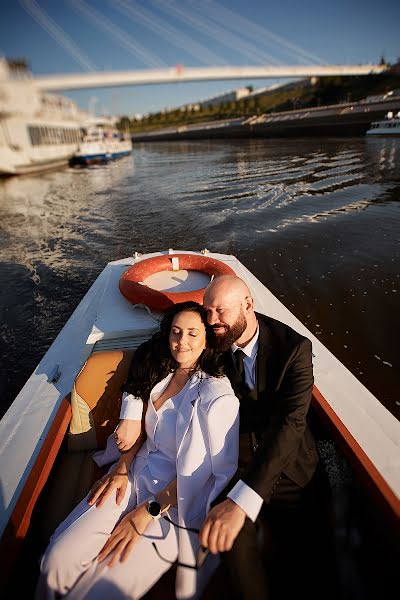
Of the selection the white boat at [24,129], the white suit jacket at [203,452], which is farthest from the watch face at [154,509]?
the white boat at [24,129]

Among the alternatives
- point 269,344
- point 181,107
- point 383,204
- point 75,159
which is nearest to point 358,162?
point 383,204

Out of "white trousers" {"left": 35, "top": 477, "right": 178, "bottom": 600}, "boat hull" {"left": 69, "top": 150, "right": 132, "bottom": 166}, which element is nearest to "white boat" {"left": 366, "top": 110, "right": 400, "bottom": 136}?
"boat hull" {"left": 69, "top": 150, "right": 132, "bottom": 166}

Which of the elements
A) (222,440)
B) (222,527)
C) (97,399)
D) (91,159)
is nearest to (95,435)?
(97,399)

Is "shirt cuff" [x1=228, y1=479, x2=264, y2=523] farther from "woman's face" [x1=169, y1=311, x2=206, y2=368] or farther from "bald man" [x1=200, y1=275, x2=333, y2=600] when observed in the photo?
A: "woman's face" [x1=169, y1=311, x2=206, y2=368]

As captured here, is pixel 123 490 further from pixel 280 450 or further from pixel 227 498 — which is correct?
pixel 280 450

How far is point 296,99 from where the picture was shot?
217 ft

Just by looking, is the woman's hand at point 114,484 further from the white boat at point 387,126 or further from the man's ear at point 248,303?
the white boat at point 387,126

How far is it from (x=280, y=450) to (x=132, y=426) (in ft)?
3.13

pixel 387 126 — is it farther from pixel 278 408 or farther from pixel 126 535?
pixel 126 535

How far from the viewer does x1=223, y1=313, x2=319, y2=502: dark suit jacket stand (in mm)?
1752

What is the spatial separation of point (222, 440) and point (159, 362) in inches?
25.0

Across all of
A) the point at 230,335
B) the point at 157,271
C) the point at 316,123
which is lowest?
the point at 157,271

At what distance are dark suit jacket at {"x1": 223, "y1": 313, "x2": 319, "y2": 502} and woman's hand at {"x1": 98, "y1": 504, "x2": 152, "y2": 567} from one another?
54 centimetres

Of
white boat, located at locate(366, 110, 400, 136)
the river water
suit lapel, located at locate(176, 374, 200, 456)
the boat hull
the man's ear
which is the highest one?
white boat, located at locate(366, 110, 400, 136)
